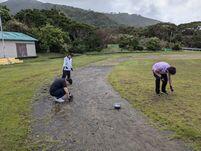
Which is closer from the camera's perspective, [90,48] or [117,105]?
[117,105]

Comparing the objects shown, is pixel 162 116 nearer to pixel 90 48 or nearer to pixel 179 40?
pixel 90 48

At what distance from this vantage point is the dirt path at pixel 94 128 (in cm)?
620

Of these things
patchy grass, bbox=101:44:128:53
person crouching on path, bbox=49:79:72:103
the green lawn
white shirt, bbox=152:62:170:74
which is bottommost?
patchy grass, bbox=101:44:128:53

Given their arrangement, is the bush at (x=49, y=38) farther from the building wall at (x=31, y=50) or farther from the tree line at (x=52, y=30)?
the building wall at (x=31, y=50)

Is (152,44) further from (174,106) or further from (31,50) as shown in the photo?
(174,106)

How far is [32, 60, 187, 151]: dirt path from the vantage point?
6195 millimetres

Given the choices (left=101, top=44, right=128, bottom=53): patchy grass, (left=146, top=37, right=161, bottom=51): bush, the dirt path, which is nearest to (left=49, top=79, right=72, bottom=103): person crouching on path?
the dirt path

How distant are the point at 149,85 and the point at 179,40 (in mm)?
59439

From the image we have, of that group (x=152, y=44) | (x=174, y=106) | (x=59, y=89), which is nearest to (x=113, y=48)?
(x=152, y=44)

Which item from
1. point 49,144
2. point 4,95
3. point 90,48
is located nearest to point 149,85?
point 4,95

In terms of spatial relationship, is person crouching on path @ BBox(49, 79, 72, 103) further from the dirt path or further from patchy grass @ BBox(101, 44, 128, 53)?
patchy grass @ BBox(101, 44, 128, 53)

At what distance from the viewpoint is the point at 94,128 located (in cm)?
741

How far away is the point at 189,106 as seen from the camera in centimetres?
942

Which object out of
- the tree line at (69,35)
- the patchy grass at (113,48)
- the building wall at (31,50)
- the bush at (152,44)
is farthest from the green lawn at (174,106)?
the bush at (152,44)
